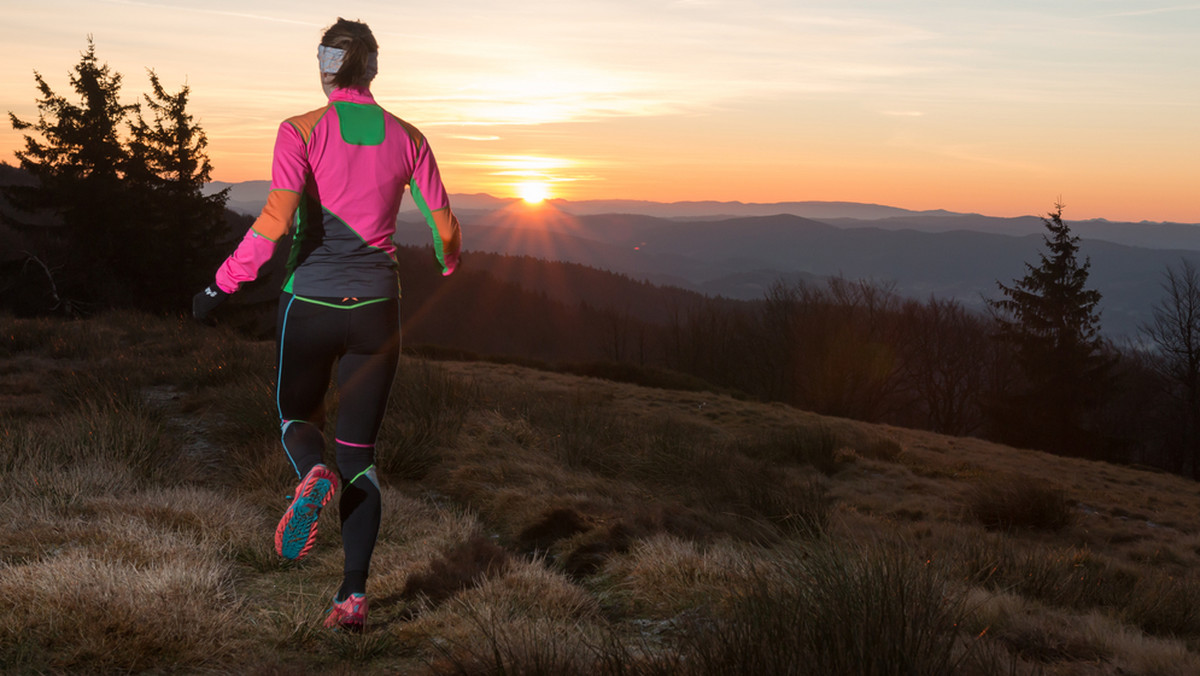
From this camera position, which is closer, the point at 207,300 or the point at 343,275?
the point at 207,300

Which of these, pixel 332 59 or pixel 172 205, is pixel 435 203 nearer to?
pixel 332 59

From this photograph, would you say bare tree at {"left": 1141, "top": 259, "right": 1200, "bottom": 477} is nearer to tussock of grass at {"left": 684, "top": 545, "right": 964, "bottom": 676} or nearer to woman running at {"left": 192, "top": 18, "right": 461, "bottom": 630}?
tussock of grass at {"left": 684, "top": 545, "right": 964, "bottom": 676}

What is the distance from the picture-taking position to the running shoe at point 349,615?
270 cm

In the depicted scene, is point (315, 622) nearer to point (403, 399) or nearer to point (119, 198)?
point (403, 399)

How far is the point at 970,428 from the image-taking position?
45.9 meters

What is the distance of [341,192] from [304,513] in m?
1.14

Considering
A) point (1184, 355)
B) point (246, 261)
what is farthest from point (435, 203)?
point (1184, 355)

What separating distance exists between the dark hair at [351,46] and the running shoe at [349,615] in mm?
1822

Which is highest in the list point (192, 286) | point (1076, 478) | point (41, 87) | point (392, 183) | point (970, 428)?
point (41, 87)

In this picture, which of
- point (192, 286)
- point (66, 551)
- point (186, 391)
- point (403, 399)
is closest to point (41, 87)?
point (192, 286)

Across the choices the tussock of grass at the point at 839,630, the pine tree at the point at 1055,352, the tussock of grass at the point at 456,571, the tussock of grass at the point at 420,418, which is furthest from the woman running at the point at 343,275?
the pine tree at the point at 1055,352

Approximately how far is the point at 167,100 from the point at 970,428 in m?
45.7

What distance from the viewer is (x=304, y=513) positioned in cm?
276

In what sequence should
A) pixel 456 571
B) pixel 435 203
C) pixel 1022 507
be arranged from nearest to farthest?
pixel 435 203 < pixel 456 571 < pixel 1022 507
